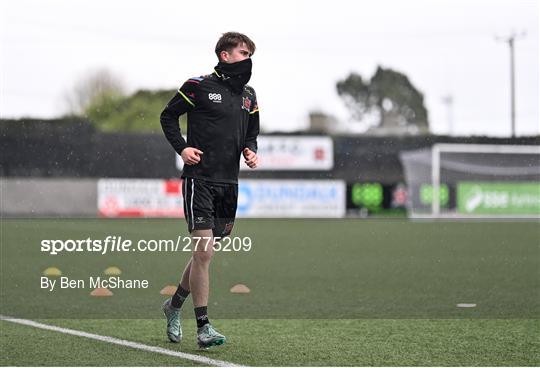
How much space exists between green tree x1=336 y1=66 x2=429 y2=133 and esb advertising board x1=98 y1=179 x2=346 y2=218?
4.63 metres

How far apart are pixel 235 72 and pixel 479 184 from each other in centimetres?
3056

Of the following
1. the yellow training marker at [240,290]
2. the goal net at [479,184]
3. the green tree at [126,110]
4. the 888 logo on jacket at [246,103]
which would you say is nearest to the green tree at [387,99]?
the goal net at [479,184]

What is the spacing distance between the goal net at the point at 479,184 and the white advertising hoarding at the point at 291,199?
2.89 meters

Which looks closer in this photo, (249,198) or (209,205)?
(209,205)

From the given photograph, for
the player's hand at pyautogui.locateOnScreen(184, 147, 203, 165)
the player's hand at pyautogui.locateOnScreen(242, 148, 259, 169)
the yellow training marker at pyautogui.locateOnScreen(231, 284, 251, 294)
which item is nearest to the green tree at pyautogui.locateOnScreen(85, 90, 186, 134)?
the yellow training marker at pyautogui.locateOnScreen(231, 284, 251, 294)

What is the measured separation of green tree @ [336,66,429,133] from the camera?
39125 millimetres

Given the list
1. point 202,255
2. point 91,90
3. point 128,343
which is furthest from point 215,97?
point 91,90

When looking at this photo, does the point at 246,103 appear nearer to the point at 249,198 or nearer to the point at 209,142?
the point at 209,142

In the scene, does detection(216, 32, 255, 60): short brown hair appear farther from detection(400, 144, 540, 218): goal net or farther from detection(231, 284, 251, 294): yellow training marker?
detection(400, 144, 540, 218): goal net

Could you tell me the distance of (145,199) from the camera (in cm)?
3472

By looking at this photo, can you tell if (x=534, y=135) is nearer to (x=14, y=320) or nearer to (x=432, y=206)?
(x=432, y=206)

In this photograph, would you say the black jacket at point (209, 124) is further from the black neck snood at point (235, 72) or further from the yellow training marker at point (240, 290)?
the yellow training marker at point (240, 290)

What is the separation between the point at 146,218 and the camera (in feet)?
111

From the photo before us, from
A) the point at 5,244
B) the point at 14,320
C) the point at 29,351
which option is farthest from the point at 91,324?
the point at 5,244
